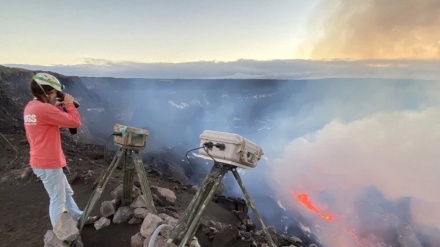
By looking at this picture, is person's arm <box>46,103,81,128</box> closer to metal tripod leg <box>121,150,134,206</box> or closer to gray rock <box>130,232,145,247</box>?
metal tripod leg <box>121,150,134,206</box>

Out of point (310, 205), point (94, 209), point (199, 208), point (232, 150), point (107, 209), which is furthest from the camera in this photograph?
point (310, 205)

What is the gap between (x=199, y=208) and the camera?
14.5ft

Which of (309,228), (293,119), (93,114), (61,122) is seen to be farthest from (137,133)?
(293,119)

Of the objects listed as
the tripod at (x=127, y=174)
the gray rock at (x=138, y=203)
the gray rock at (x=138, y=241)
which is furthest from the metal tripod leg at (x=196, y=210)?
the gray rock at (x=138, y=203)

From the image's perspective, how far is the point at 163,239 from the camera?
4.86m

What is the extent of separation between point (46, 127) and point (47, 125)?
4 cm

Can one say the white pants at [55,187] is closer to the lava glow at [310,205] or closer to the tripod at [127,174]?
the tripod at [127,174]

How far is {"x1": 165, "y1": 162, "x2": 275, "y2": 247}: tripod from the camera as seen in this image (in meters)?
4.24

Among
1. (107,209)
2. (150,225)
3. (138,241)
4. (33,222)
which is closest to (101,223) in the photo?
(107,209)

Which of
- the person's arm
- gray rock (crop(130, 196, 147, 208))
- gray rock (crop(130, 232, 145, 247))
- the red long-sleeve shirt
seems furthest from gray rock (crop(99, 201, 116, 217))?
the person's arm

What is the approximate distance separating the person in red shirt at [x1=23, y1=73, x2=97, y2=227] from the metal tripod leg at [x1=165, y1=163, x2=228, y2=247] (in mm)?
2154

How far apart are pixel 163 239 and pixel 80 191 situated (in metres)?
4.41

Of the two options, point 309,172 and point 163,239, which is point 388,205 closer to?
point 309,172

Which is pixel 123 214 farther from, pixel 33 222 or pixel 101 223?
pixel 33 222
